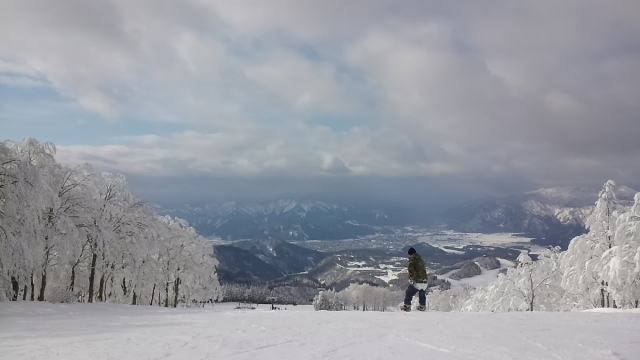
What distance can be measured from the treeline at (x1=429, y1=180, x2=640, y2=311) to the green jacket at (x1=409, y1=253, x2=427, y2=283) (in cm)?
1516

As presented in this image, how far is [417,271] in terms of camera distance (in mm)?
17172

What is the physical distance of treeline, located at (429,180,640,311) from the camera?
25.5 metres

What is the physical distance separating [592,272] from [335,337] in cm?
3133

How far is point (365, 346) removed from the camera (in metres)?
8.74

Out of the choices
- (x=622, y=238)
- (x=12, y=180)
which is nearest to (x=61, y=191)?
(x=12, y=180)

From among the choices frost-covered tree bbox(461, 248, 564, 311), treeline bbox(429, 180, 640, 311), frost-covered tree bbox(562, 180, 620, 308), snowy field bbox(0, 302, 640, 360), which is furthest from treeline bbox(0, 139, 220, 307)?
frost-covered tree bbox(461, 248, 564, 311)

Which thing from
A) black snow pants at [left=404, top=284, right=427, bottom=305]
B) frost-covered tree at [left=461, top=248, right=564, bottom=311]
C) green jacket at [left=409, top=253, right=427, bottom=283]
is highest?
green jacket at [left=409, top=253, right=427, bottom=283]

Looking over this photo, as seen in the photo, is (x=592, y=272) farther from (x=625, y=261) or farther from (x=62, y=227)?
(x=62, y=227)

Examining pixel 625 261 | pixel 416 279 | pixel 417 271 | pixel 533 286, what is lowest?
pixel 533 286

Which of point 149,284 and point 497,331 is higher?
point 497,331

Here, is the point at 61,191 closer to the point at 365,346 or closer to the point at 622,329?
the point at 365,346

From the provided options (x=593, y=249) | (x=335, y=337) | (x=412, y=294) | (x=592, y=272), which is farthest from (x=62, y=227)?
(x=593, y=249)

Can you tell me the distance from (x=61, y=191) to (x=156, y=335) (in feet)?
56.6

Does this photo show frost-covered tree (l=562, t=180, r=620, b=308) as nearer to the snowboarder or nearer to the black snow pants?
the black snow pants
